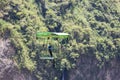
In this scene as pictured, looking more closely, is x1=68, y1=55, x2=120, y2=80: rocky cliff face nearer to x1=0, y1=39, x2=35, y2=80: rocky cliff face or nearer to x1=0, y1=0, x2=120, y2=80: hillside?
x1=0, y1=0, x2=120, y2=80: hillside

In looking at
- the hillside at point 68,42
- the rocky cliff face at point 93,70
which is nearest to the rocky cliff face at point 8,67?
the hillside at point 68,42

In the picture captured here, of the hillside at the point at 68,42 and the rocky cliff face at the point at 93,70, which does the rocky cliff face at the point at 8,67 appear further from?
the rocky cliff face at the point at 93,70

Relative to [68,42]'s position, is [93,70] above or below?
below

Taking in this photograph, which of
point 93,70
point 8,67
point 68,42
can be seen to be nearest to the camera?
point 8,67

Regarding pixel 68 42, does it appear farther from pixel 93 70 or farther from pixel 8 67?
pixel 8 67

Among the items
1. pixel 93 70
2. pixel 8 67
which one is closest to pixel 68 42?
pixel 93 70

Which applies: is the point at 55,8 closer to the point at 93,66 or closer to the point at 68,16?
the point at 68,16

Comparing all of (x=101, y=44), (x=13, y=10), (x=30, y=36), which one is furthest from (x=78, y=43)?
(x=13, y=10)

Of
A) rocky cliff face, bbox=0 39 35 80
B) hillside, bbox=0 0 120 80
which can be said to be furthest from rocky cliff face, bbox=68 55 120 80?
rocky cliff face, bbox=0 39 35 80
